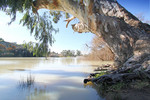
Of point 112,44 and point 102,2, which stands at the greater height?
point 102,2

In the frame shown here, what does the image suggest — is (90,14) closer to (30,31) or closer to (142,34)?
(142,34)

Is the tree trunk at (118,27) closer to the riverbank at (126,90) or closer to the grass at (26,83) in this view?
the riverbank at (126,90)

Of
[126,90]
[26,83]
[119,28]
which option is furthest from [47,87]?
[119,28]

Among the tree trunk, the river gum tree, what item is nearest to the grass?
the river gum tree

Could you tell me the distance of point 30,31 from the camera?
5.87m

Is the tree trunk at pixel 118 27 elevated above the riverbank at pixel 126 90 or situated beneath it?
elevated above

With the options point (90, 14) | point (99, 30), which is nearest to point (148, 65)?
point (99, 30)

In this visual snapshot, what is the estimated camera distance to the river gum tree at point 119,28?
311cm

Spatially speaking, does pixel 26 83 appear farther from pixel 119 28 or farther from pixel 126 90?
pixel 119 28

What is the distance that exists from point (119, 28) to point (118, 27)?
2.1 inches

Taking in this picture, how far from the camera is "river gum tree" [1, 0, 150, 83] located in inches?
123

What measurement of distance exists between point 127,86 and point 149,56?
126 centimetres

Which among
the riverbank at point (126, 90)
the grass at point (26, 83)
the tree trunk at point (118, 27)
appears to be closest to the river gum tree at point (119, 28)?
the tree trunk at point (118, 27)

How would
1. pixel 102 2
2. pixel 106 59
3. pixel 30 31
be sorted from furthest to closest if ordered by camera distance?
pixel 106 59 < pixel 30 31 < pixel 102 2
